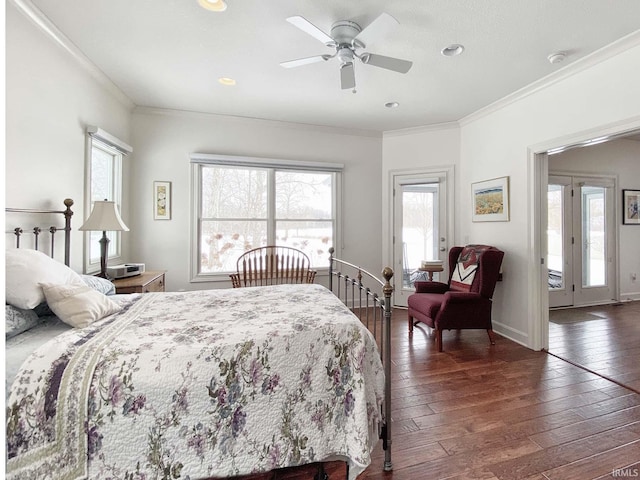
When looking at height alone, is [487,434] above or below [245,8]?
below

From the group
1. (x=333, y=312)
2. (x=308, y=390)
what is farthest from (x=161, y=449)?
(x=333, y=312)

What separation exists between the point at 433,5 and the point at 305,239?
3052 millimetres

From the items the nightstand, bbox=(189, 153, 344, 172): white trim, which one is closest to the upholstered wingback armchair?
bbox=(189, 153, 344, 172): white trim

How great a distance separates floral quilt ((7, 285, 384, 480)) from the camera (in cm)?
112

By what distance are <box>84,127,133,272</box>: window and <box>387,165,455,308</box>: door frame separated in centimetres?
353

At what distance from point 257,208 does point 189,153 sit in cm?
111

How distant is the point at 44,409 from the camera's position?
1.11m

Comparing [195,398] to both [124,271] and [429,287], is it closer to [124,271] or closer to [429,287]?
[124,271]

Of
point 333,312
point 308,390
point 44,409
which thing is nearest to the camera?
point 44,409

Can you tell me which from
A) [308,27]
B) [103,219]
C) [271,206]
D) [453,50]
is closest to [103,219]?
[103,219]

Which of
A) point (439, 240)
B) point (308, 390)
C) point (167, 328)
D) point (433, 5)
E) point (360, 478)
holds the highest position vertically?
point (433, 5)

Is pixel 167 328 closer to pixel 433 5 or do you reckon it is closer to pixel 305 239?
pixel 433 5

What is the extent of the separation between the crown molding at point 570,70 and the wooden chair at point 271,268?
3.02 m

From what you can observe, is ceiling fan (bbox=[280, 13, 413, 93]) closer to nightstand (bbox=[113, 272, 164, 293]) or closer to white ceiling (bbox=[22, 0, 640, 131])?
white ceiling (bbox=[22, 0, 640, 131])
